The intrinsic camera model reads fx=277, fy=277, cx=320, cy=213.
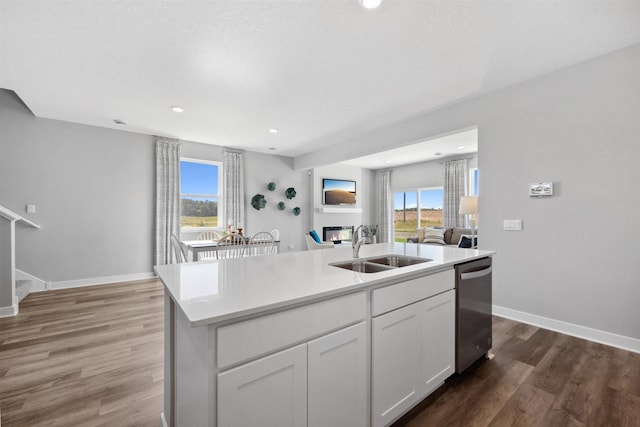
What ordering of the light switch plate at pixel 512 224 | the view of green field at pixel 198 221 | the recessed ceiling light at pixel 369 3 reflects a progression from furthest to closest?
1. the view of green field at pixel 198 221
2. the light switch plate at pixel 512 224
3. the recessed ceiling light at pixel 369 3

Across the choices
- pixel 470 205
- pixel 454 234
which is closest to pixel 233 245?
A: pixel 470 205

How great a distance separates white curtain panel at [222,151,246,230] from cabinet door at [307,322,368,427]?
16.1ft

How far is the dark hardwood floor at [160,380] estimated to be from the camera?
1554mm

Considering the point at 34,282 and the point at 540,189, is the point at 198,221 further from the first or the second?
the point at 540,189

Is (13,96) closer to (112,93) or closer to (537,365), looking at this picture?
(112,93)

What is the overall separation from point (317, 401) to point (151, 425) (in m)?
1.07

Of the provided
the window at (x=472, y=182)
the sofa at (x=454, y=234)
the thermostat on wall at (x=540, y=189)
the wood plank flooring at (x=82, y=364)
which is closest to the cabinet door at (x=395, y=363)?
the wood plank flooring at (x=82, y=364)

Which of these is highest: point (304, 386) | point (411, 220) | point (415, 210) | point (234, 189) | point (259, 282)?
point (234, 189)

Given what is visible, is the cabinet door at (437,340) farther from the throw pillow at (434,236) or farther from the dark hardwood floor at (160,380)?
the throw pillow at (434,236)

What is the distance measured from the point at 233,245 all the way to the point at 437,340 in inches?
110

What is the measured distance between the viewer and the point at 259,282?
1.27 metres

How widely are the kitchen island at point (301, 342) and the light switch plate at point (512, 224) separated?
176cm

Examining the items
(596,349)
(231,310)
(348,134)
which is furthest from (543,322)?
(348,134)

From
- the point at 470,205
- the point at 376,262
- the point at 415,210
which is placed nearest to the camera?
the point at 376,262
